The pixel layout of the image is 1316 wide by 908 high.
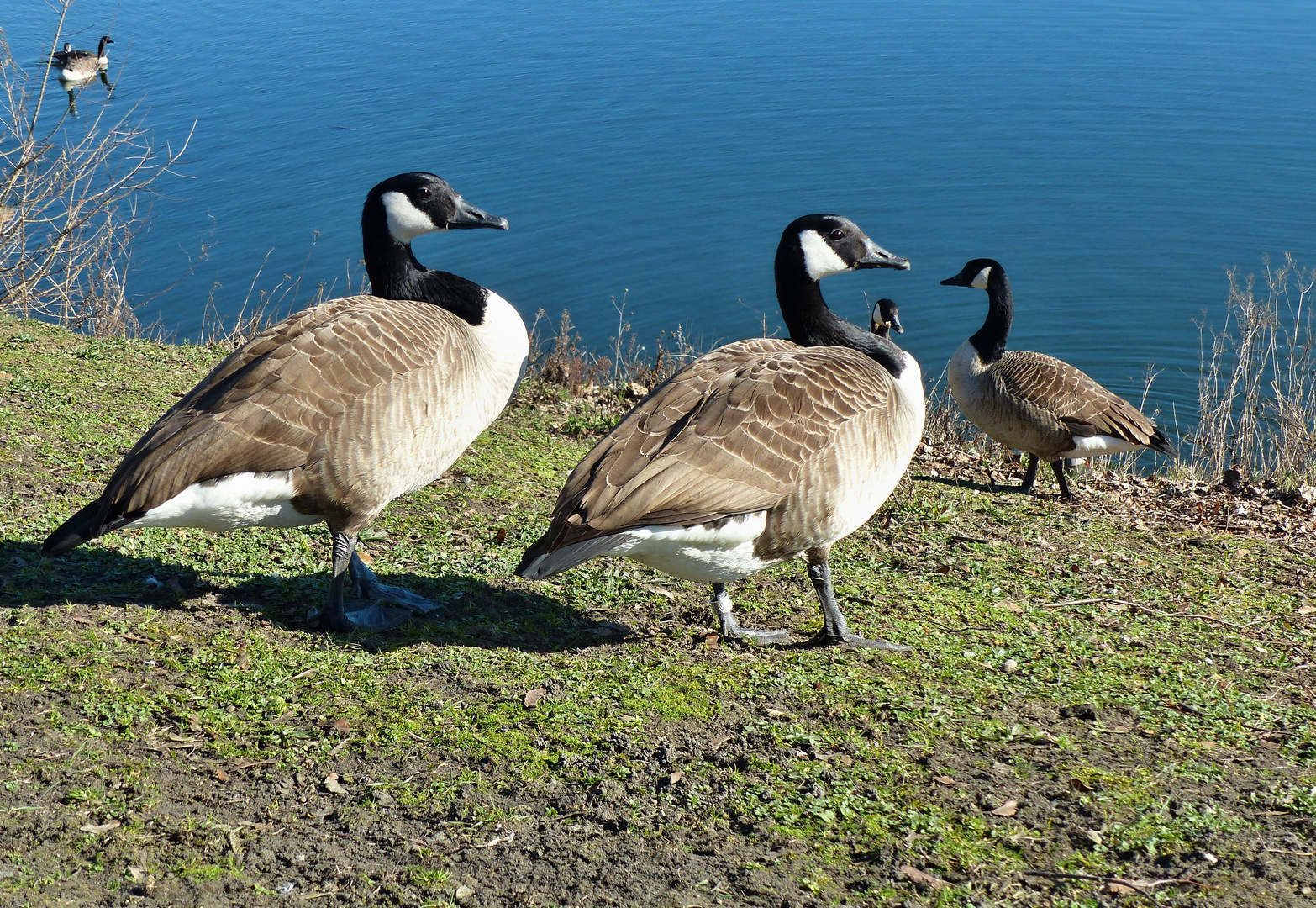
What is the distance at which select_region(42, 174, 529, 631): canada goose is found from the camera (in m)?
4.59

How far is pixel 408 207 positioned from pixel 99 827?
11.9 feet

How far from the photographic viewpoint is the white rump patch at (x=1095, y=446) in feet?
30.3

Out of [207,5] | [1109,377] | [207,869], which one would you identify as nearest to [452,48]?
[207,5]

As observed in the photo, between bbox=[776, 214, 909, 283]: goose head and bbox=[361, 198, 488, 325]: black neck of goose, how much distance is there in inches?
65.8

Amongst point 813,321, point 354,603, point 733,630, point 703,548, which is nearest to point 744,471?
point 703,548

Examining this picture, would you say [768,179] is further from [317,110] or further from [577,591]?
[577,591]

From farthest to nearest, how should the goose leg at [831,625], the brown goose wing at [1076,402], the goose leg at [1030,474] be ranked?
the goose leg at [1030,474], the brown goose wing at [1076,402], the goose leg at [831,625]

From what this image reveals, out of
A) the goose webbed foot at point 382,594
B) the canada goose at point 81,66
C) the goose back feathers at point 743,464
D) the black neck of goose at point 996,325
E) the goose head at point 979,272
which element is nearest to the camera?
the goose back feathers at point 743,464

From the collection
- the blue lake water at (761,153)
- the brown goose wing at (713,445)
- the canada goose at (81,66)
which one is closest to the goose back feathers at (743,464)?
the brown goose wing at (713,445)

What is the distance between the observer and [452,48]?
29688 millimetres

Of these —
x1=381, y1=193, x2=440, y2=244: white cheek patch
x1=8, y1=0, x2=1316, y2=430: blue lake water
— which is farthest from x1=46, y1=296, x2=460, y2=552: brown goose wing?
x1=8, y1=0, x2=1316, y2=430: blue lake water

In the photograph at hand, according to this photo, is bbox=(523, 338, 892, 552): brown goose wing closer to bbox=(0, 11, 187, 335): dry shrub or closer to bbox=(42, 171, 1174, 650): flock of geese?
bbox=(42, 171, 1174, 650): flock of geese

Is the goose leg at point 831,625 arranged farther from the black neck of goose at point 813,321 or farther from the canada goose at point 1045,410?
the canada goose at point 1045,410

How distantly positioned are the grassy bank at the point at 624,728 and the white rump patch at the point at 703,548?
1.60 ft
